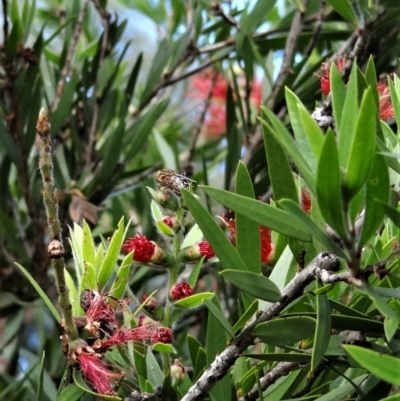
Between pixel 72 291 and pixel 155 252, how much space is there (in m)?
0.06

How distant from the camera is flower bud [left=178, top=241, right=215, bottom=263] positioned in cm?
42

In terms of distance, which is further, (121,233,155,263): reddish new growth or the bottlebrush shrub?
(121,233,155,263): reddish new growth

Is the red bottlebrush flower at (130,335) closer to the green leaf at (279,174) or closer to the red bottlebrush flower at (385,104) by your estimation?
the green leaf at (279,174)

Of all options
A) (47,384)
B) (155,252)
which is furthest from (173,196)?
(47,384)

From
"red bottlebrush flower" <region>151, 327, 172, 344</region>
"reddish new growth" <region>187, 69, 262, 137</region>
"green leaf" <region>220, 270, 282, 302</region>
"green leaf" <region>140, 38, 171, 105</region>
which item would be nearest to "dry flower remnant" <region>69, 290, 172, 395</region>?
"red bottlebrush flower" <region>151, 327, 172, 344</region>

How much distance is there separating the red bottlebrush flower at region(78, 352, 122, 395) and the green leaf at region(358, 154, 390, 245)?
0.17 meters

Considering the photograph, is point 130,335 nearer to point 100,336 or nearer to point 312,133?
point 100,336

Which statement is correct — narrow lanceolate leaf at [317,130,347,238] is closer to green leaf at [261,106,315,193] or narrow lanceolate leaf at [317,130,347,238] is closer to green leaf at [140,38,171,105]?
green leaf at [261,106,315,193]

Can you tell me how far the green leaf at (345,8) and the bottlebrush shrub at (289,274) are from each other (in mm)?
176

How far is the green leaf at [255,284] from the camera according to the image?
0.30m

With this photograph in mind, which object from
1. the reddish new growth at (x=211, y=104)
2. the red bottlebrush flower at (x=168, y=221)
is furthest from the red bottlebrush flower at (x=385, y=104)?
the reddish new growth at (x=211, y=104)

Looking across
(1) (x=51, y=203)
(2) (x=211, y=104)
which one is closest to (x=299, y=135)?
(1) (x=51, y=203)

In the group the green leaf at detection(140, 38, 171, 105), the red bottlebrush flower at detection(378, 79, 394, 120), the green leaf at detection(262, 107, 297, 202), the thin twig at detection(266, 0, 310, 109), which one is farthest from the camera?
the green leaf at detection(140, 38, 171, 105)

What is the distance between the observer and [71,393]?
0.35 meters
